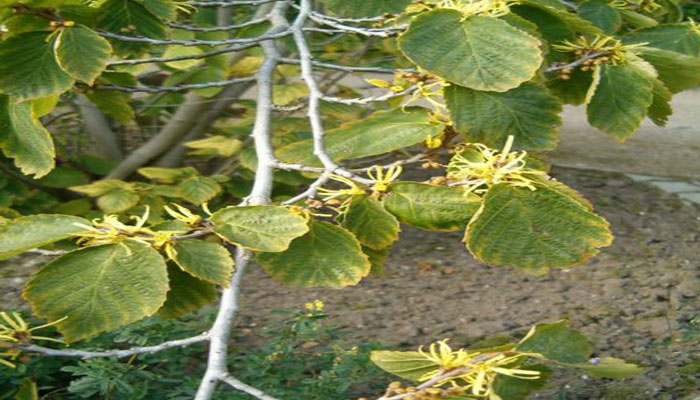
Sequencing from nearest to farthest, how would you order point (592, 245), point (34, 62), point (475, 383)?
point (475, 383) < point (592, 245) < point (34, 62)

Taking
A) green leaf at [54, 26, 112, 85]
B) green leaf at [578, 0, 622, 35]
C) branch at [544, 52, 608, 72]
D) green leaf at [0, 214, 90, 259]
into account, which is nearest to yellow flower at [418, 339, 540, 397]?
green leaf at [0, 214, 90, 259]

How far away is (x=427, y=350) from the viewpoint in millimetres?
3723

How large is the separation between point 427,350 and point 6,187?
6.47 ft

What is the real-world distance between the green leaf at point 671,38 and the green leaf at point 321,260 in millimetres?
918

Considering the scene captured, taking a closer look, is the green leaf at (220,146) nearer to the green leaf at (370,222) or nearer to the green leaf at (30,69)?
the green leaf at (30,69)

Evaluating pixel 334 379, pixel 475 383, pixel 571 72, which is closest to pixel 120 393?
pixel 334 379

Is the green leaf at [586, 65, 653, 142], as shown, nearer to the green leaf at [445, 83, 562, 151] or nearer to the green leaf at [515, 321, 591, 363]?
the green leaf at [445, 83, 562, 151]

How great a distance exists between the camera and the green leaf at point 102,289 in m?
1.32

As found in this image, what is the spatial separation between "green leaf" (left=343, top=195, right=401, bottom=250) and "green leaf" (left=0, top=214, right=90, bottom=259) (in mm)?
381

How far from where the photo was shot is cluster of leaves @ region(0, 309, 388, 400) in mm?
2988

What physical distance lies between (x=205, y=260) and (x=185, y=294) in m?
0.14

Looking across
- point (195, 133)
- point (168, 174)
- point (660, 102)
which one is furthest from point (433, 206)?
point (195, 133)

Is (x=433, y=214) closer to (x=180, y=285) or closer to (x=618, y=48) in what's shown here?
(x=180, y=285)

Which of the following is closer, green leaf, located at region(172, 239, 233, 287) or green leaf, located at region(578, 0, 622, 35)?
green leaf, located at region(172, 239, 233, 287)
